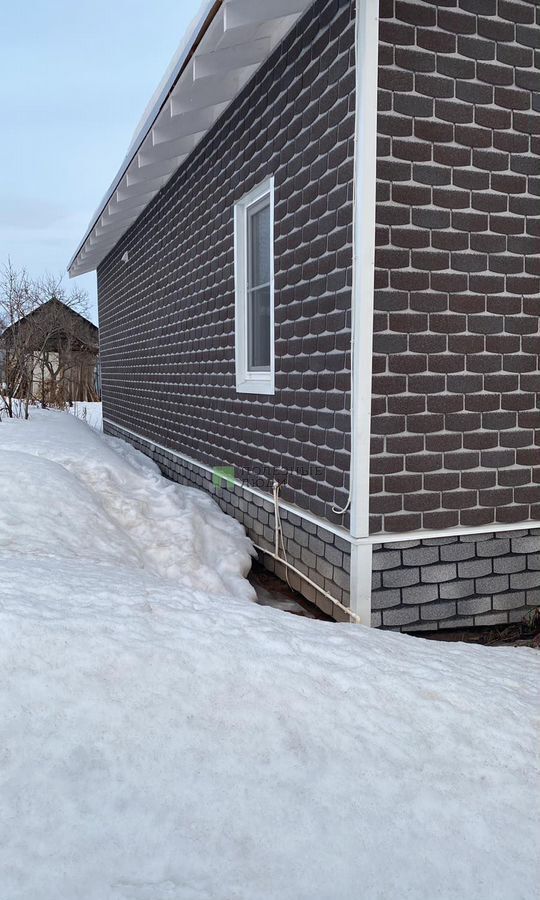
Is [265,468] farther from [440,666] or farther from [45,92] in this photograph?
[45,92]

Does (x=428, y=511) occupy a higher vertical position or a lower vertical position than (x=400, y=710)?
higher

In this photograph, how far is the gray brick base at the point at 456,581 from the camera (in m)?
3.90

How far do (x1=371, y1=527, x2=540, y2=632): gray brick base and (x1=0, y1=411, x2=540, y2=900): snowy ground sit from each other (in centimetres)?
101

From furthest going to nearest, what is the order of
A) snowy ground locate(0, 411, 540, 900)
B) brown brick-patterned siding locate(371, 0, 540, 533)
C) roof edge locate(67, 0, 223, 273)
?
roof edge locate(67, 0, 223, 273), brown brick-patterned siding locate(371, 0, 540, 533), snowy ground locate(0, 411, 540, 900)

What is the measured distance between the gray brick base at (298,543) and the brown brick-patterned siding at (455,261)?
468 mm

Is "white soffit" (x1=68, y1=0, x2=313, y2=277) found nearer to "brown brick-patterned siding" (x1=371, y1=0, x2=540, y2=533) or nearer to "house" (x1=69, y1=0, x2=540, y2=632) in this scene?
"house" (x1=69, y1=0, x2=540, y2=632)

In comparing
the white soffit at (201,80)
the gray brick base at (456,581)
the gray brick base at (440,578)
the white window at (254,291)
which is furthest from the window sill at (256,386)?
the white soffit at (201,80)

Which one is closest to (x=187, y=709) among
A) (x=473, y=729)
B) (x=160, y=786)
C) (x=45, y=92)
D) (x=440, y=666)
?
(x=160, y=786)

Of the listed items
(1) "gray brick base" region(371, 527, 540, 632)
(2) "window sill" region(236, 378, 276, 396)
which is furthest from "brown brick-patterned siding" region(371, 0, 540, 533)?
(2) "window sill" region(236, 378, 276, 396)

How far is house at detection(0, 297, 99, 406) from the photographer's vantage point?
9984 millimetres

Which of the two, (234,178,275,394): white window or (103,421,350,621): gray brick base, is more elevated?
(234,178,275,394): white window

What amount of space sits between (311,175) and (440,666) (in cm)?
301

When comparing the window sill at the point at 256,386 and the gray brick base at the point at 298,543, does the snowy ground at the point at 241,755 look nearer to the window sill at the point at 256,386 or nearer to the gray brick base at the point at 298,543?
the gray brick base at the point at 298,543

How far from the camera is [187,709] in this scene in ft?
6.28
